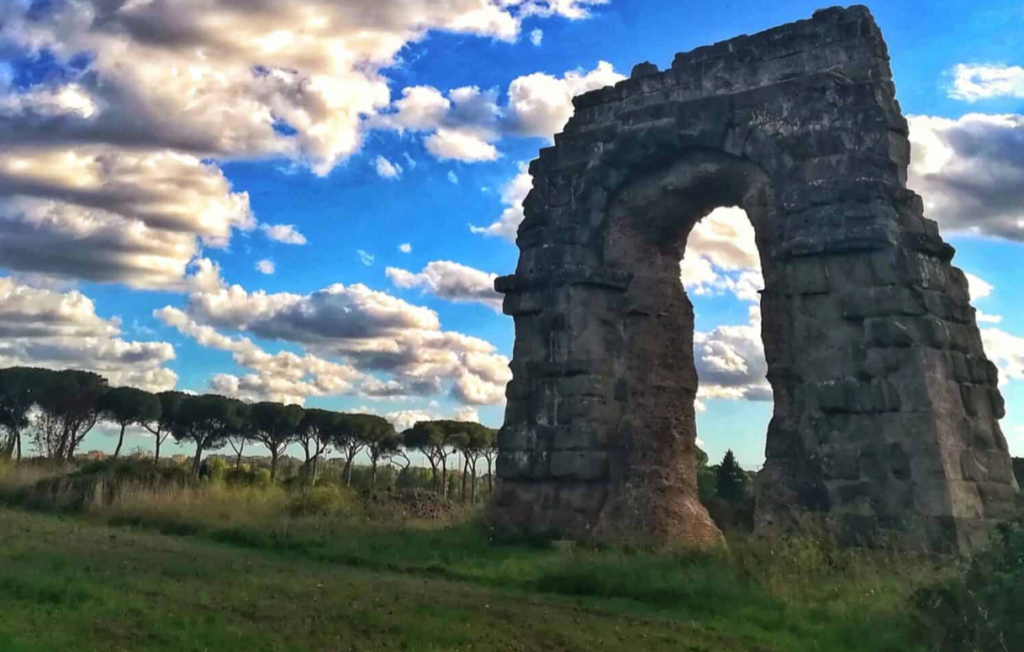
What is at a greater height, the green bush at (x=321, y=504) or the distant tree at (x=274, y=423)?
the distant tree at (x=274, y=423)

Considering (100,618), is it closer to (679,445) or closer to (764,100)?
(679,445)

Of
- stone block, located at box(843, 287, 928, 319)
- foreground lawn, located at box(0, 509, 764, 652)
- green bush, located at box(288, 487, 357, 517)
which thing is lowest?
foreground lawn, located at box(0, 509, 764, 652)

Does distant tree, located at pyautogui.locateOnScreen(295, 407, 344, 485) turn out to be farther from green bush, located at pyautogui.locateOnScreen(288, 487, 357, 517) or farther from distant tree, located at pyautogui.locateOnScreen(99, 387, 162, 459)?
green bush, located at pyautogui.locateOnScreen(288, 487, 357, 517)

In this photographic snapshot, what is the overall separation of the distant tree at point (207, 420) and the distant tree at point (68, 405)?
10.2ft

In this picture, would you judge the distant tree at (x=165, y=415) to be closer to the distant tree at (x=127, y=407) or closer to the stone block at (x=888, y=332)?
the distant tree at (x=127, y=407)

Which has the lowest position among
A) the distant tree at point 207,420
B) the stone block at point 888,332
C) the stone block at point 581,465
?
the stone block at point 581,465

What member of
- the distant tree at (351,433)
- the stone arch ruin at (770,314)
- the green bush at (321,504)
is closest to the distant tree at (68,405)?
the distant tree at (351,433)

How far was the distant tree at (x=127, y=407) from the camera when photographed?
32.4m

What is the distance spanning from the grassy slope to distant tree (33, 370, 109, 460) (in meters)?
22.3

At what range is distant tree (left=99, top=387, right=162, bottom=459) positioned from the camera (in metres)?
Answer: 32.4

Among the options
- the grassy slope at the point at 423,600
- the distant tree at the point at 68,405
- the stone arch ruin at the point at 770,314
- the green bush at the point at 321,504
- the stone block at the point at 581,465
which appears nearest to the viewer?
the grassy slope at the point at 423,600

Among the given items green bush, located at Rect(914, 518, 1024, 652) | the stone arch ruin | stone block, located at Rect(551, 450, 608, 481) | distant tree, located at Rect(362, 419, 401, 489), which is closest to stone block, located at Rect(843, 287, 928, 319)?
the stone arch ruin

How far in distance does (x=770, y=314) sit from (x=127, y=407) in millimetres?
27938

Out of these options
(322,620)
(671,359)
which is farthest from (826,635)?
(671,359)
